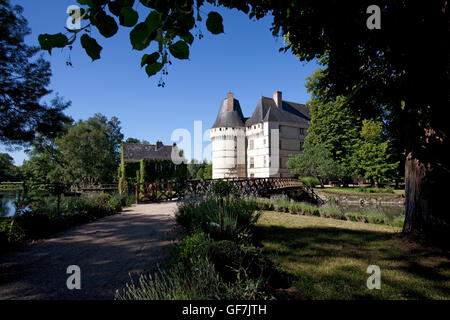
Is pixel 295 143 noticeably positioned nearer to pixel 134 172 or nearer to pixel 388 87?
pixel 134 172

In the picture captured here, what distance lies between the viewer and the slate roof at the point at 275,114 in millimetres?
34719

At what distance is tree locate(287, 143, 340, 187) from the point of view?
84.8 feet

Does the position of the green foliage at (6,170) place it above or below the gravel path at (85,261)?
above

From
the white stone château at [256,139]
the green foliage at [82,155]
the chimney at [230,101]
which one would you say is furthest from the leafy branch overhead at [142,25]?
the green foliage at [82,155]

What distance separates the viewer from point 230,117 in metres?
36.7

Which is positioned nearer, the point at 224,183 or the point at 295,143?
the point at 224,183

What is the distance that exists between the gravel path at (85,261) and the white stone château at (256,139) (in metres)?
27.9

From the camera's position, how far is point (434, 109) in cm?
431

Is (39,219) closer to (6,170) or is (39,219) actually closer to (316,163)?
(316,163)

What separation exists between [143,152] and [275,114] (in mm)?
23196

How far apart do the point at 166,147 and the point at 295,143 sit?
2313 cm

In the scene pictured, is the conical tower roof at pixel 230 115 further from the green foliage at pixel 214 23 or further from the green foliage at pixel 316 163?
the green foliage at pixel 214 23
